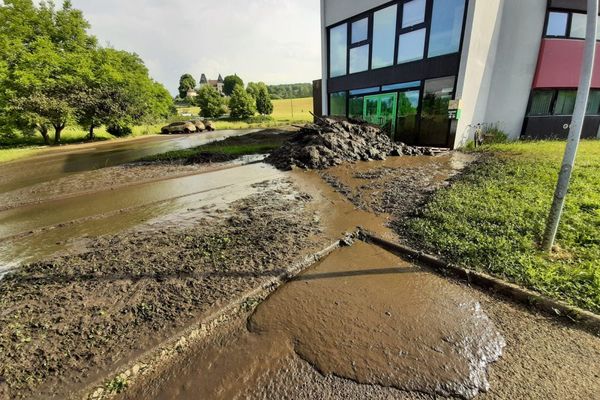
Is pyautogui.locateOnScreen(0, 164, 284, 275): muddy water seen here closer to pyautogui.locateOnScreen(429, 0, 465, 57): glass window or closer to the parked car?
pyautogui.locateOnScreen(429, 0, 465, 57): glass window

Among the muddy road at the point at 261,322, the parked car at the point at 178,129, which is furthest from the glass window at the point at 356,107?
the parked car at the point at 178,129

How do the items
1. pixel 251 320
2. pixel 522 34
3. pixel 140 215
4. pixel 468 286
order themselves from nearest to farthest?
pixel 251 320 < pixel 468 286 < pixel 140 215 < pixel 522 34

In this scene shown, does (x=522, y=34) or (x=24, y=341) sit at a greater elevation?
(x=522, y=34)

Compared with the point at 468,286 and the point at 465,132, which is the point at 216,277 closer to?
the point at 468,286

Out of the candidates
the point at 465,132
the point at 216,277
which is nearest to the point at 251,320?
the point at 216,277

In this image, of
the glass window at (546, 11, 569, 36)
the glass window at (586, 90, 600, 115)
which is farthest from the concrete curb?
the glass window at (586, 90, 600, 115)

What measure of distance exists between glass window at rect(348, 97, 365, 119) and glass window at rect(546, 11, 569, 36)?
8.51 meters

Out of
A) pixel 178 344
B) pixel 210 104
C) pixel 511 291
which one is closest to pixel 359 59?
pixel 511 291

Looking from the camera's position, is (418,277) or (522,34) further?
(522,34)

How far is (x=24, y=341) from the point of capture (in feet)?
8.55

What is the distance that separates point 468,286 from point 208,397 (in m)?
3.13

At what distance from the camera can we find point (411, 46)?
12.5 m

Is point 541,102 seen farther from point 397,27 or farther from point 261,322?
point 261,322

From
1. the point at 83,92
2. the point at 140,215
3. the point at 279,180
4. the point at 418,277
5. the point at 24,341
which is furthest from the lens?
the point at 83,92
